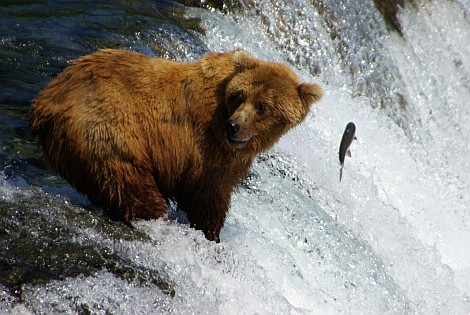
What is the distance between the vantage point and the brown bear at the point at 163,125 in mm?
4637

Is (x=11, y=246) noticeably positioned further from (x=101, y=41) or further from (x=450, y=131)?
(x=450, y=131)

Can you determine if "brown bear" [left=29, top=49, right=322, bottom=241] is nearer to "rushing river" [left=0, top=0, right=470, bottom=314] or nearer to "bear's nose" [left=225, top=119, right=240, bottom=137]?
"bear's nose" [left=225, top=119, right=240, bottom=137]

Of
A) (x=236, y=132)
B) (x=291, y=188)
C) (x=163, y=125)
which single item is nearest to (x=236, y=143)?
(x=236, y=132)

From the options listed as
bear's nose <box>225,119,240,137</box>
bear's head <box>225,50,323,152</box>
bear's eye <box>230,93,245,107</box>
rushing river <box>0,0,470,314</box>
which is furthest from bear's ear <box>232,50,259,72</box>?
rushing river <box>0,0,470,314</box>

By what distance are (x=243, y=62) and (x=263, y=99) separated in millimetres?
283

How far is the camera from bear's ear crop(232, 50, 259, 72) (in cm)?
499

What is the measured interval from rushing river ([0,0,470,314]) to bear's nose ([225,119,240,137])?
687mm

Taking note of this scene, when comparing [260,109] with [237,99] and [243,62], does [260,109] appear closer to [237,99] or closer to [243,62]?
[237,99]

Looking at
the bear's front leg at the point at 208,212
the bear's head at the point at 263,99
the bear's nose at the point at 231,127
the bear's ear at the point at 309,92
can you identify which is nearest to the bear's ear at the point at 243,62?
the bear's head at the point at 263,99

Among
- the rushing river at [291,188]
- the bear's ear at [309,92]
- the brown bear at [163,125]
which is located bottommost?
the rushing river at [291,188]

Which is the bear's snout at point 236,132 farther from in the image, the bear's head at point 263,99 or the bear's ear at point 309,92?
the bear's ear at point 309,92

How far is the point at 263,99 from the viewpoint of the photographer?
4934mm

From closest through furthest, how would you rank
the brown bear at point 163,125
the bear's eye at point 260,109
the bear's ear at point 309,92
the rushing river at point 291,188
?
the rushing river at point 291,188 < the brown bear at point 163,125 < the bear's eye at point 260,109 < the bear's ear at point 309,92

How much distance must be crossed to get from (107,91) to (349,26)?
6.26 metres
